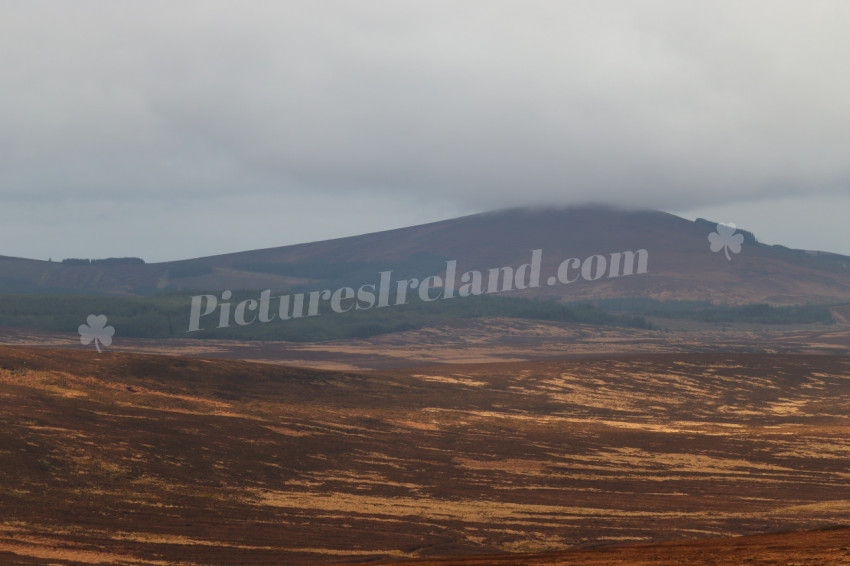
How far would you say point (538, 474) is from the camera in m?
50.4

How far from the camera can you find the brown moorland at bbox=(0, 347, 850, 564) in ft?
114

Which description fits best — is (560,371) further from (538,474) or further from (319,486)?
(319,486)

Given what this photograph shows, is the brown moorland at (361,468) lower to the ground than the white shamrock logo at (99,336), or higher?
higher

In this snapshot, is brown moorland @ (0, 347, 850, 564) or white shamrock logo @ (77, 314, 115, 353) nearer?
brown moorland @ (0, 347, 850, 564)

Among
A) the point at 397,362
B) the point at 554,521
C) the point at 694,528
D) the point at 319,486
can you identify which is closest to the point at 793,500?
the point at 694,528

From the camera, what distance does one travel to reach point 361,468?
165ft

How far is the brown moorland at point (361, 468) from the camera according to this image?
34781 mm

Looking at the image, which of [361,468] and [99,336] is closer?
[361,468]

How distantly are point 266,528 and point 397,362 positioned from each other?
110208 mm

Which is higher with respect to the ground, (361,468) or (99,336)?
(361,468)

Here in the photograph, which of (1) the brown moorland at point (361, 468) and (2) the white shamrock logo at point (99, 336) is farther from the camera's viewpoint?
(2) the white shamrock logo at point (99, 336)

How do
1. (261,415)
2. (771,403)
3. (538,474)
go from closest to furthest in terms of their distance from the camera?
(538,474) → (261,415) → (771,403)

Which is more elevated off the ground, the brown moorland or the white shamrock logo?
the brown moorland

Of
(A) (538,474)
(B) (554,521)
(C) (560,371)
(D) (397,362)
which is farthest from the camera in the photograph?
(D) (397,362)
